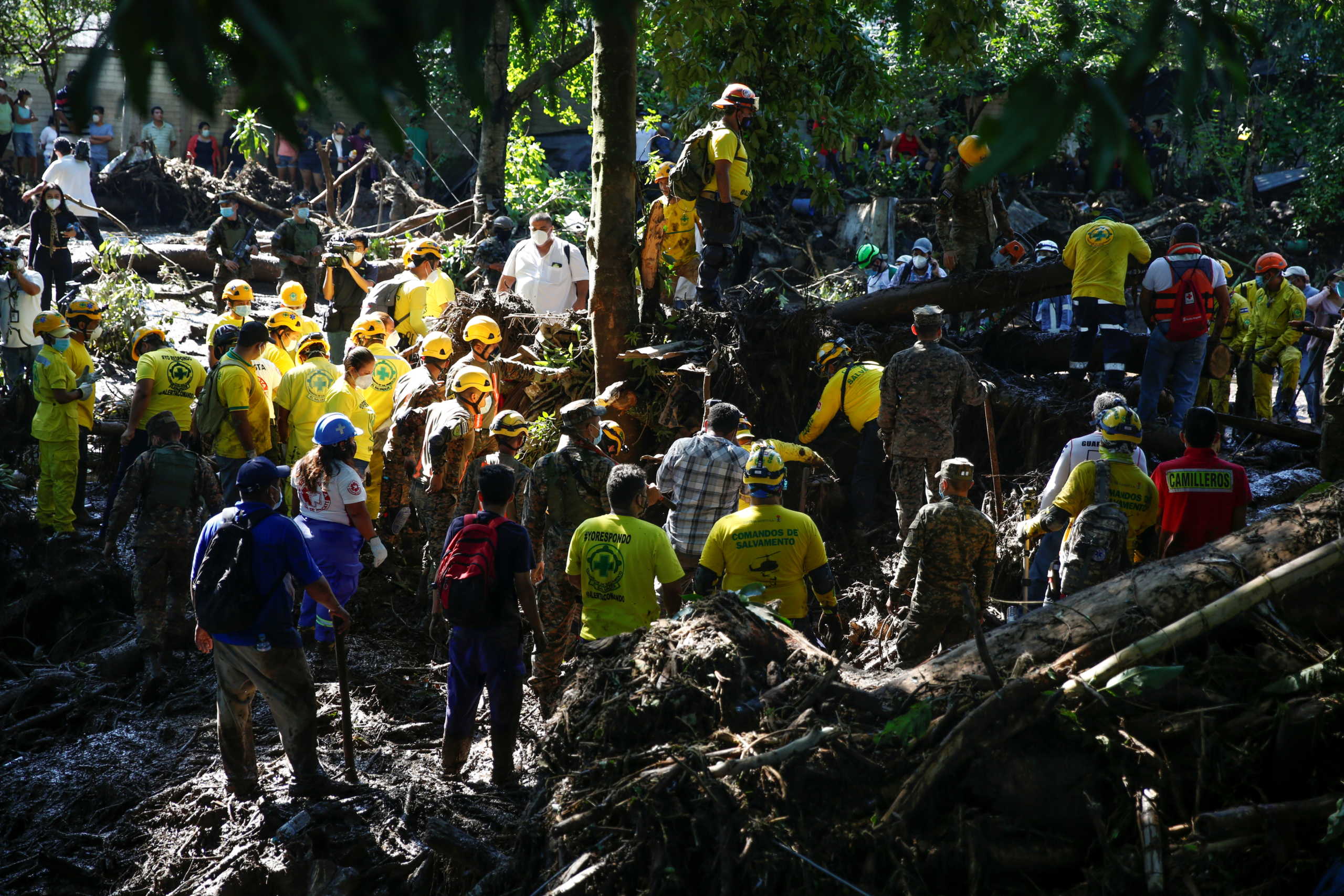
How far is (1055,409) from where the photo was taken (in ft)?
30.8

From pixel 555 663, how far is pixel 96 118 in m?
18.9

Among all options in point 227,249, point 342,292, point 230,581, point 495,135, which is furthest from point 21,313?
point 230,581

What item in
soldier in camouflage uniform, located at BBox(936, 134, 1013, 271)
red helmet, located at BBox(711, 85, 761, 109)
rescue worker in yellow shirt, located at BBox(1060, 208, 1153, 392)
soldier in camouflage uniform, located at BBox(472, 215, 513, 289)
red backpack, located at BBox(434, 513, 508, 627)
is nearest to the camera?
red backpack, located at BBox(434, 513, 508, 627)

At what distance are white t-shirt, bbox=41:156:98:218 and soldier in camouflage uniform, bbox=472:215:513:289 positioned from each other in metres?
6.74

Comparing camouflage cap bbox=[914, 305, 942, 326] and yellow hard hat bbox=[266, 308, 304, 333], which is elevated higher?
yellow hard hat bbox=[266, 308, 304, 333]

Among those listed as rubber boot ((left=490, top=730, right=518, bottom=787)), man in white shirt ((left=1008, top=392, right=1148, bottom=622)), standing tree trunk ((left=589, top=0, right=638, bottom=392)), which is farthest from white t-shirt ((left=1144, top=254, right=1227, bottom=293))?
rubber boot ((left=490, top=730, right=518, bottom=787))

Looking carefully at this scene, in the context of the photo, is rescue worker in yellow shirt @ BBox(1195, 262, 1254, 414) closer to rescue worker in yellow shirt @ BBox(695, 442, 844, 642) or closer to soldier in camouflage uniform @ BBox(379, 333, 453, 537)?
rescue worker in yellow shirt @ BBox(695, 442, 844, 642)

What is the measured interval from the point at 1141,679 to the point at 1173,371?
18.9ft

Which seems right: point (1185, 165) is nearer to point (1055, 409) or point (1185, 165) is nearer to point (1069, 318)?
point (1069, 318)

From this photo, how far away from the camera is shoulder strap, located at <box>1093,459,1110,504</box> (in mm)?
6430

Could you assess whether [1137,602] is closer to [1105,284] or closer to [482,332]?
[1105,284]

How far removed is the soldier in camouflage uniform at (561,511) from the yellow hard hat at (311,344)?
9.57 feet

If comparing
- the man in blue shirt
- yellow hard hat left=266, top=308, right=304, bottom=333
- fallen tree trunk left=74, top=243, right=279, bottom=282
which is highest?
fallen tree trunk left=74, top=243, right=279, bottom=282

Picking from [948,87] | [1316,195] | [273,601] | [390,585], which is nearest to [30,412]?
[390,585]
